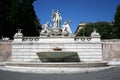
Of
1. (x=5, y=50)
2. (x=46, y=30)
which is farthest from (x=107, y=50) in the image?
(x=5, y=50)

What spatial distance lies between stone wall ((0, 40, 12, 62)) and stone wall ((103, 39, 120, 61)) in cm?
1160

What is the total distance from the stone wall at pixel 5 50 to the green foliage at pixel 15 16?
732cm

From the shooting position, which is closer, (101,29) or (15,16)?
(15,16)

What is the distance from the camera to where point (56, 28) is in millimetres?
29266

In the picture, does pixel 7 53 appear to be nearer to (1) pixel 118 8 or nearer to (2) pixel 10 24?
(2) pixel 10 24

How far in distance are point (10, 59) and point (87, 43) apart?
9351 millimetres

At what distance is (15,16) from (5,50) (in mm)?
8642

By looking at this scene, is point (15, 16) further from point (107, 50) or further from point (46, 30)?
point (107, 50)

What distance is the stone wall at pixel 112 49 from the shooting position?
2998 cm

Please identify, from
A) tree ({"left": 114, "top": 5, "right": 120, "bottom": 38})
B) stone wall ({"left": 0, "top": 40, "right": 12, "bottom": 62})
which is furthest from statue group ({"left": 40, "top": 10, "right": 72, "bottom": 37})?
tree ({"left": 114, "top": 5, "right": 120, "bottom": 38})

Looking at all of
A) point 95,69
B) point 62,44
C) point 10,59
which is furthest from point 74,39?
point 95,69

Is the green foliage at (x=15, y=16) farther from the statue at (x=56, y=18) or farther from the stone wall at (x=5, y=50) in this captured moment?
the statue at (x=56, y=18)

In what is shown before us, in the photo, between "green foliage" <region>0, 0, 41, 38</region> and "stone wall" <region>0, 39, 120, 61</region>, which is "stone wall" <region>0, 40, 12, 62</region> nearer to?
"stone wall" <region>0, 39, 120, 61</region>

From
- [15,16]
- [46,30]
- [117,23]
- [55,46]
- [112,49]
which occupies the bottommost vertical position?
[112,49]
